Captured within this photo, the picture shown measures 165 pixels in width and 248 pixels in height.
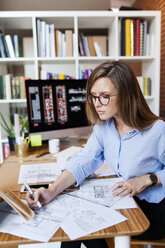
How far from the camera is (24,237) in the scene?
2.01 feet

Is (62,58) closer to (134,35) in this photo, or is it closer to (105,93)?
(134,35)

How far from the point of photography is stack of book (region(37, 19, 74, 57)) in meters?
2.10

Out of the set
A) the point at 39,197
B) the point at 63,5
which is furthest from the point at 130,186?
the point at 63,5

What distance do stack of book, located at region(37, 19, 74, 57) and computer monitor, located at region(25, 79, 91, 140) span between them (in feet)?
1.94

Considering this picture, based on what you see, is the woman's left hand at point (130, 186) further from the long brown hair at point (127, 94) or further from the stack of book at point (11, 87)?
the stack of book at point (11, 87)

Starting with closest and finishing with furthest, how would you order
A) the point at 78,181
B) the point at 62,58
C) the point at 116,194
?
the point at 116,194
the point at 78,181
the point at 62,58

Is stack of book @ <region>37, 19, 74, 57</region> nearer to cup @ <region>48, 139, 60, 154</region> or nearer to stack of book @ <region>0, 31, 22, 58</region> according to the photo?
stack of book @ <region>0, 31, 22, 58</region>

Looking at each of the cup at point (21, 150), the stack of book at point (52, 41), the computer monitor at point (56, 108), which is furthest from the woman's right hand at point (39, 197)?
the stack of book at point (52, 41)

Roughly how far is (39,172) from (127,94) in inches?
25.3

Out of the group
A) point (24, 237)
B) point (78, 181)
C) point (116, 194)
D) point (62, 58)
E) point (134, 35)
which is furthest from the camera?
point (134, 35)

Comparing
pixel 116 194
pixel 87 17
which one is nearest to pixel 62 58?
pixel 87 17

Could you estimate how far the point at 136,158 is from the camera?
991mm

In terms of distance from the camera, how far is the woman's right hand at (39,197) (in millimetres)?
767

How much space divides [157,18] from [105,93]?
1.64 m
